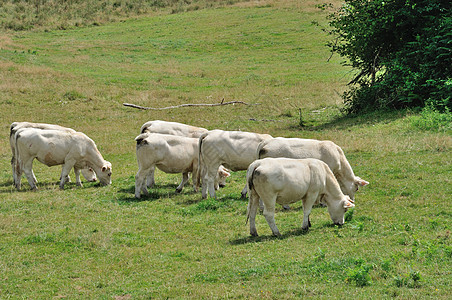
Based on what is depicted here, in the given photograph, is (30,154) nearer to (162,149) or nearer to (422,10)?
(162,149)

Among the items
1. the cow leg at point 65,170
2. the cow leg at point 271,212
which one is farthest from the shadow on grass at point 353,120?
the cow leg at point 271,212

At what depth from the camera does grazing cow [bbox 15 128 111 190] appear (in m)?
18.2

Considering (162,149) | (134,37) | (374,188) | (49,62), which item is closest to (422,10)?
(374,188)

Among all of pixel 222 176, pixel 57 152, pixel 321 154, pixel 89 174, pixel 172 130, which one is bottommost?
pixel 89 174

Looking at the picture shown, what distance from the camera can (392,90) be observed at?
2697 centimetres

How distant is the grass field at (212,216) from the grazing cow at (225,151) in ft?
2.62

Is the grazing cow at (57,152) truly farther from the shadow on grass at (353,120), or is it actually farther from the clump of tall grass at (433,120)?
the clump of tall grass at (433,120)

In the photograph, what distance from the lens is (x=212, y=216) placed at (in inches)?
557

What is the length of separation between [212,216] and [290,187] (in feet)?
9.86

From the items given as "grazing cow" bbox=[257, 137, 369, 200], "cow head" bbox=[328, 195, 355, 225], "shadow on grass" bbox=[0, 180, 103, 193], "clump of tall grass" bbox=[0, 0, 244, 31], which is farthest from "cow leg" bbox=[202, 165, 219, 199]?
"clump of tall grass" bbox=[0, 0, 244, 31]

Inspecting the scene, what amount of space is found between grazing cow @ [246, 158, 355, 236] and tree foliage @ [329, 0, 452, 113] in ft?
42.4

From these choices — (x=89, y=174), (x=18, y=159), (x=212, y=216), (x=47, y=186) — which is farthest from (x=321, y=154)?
(x=18, y=159)

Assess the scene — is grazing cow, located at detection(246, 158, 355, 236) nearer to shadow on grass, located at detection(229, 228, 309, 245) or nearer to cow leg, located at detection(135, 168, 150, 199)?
shadow on grass, located at detection(229, 228, 309, 245)

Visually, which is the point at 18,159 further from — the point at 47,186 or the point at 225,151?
the point at 225,151
